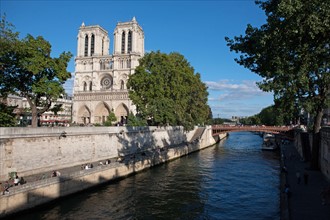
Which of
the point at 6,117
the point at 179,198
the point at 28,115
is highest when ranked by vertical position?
the point at 28,115

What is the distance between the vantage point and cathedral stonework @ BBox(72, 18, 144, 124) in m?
77.0

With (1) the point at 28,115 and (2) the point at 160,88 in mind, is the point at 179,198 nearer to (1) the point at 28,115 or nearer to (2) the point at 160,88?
(2) the point at 160,88

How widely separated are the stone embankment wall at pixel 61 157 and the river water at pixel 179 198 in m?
0.83

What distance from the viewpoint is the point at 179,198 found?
21.8 m

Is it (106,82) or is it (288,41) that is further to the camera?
(106,82)

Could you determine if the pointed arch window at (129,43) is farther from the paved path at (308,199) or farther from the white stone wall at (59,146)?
the paved path at (308,199)

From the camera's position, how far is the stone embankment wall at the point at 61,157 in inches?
711

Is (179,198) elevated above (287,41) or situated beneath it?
situated beneath

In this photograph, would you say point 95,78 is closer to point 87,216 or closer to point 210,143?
point 210,143

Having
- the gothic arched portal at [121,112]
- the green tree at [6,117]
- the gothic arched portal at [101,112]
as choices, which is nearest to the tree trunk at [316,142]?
the green tree at [6,117]

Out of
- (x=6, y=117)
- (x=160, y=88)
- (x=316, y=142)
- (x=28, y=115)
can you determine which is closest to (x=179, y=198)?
(x=316, y=142)

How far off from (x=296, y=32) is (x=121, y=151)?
28.8m

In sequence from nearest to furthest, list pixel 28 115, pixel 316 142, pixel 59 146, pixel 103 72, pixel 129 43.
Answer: pixel 316 142, pixel 59 146, pixel 28 115, pixel 129 43, pixel 103 72

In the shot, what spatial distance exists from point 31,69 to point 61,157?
26.1 ft
